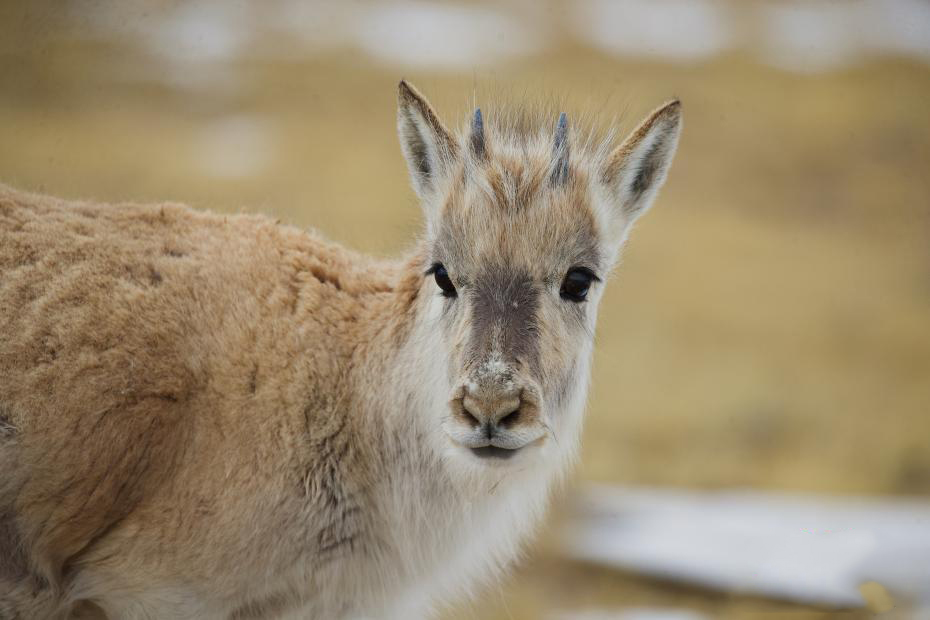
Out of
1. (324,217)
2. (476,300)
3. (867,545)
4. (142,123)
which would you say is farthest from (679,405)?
(142,123)

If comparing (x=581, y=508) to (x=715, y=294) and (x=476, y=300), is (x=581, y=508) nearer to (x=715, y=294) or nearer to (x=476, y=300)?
(x=476, y=300)

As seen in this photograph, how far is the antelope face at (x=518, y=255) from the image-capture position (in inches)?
210

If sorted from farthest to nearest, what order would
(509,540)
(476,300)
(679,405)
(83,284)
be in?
(679,405) < (509,540) < (83,284) < (476,300)

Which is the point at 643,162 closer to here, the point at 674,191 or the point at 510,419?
the point at 510,419

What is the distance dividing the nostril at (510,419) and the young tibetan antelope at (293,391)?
0.07 meters

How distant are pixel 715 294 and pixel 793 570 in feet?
32.8

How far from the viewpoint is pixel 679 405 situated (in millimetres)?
15734

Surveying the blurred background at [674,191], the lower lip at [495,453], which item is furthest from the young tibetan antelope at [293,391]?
the blurred background at [674,191]

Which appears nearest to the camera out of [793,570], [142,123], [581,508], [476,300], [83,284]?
[476,300]

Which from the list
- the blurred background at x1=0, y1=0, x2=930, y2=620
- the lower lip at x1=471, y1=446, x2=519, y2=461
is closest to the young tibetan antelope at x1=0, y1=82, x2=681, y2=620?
the lower lip at x1=471, y1=446, x2=519, y2=461

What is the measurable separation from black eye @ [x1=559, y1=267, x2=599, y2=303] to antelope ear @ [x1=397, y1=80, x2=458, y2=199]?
1.15 m

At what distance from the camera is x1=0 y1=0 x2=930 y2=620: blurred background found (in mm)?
10906

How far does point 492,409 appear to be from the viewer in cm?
520

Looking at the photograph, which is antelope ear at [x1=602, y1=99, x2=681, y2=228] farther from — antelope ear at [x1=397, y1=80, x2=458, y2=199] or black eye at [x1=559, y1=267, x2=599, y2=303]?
antelope ear at [x1=397, y1=80, x2=458, y2=199]
